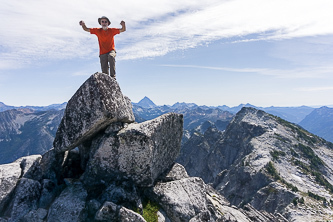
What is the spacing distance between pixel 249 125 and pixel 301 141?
1556 inches

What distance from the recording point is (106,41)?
2000 cm

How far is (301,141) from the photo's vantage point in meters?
166

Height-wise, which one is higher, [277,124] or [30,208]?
[30,208]

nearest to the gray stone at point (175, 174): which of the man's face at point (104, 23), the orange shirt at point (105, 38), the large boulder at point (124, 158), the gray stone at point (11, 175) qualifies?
the large boulder at point (124, 158)

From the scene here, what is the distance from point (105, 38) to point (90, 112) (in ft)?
24.8

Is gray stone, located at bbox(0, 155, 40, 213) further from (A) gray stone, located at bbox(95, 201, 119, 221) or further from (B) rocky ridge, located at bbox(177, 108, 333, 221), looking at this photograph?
(B) rocky ridge, located at bbox(177, 108, 333, 221)

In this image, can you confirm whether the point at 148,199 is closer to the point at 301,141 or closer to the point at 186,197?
the point at 186,197

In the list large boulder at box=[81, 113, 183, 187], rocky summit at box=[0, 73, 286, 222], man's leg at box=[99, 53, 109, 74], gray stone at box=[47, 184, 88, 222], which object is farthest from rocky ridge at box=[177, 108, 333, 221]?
man's leg at box=[99, 53, 109, 74]

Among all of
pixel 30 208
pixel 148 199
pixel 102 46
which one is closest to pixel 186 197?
pixel 148 199

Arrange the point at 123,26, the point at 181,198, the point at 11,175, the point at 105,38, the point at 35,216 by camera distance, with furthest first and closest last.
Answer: the point at 105,38
the point at 123,26
the point at 181,198
the point at 11,175
the point at 35,216

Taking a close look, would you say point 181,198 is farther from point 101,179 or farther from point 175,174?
point 101,179

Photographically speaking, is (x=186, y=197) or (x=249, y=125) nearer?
(x=186, y=197)

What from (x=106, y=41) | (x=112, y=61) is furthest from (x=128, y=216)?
(x=106, y=41)

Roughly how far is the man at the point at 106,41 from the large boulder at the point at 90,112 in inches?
125
